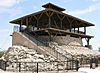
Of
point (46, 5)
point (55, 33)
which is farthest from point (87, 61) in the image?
point (46, 5)

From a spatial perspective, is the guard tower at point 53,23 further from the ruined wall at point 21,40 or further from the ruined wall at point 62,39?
the ruined wall at point 21,40

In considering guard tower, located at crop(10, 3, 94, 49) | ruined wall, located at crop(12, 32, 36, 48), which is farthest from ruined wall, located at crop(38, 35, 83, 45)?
ruined wall, located at crop(12, 32, 36, 48)

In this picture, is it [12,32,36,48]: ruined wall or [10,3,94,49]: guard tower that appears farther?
[10,3,94,49]: guard tower

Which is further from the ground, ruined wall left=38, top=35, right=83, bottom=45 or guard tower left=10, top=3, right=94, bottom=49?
guard tower left=10, top=3, right=94, bottom=49

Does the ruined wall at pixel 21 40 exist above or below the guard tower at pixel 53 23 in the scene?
below

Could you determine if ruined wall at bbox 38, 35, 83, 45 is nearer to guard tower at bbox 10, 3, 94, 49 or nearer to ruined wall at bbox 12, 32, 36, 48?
guard tower at bbox 10, 3, 94, 49

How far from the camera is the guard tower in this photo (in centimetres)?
3931

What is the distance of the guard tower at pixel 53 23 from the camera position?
39.3 m

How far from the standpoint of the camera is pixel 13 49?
35.3 meters

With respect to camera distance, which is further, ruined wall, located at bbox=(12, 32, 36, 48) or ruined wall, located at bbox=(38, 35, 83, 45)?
ruined wall, located at bbox=(38, 35, 83, 45)

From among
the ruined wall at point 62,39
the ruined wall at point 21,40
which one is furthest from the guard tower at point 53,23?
the ruined wall at point 21,40

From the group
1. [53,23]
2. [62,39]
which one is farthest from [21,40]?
[53,23]

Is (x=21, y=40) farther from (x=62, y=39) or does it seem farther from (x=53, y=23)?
(x=53, y=23)

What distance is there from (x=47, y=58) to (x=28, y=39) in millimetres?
6355
